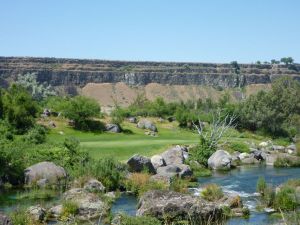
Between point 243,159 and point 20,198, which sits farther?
point 243,159

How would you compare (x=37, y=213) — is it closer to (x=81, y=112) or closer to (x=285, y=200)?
(x=285, y=200)

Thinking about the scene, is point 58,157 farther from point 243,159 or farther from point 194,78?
point 194,78

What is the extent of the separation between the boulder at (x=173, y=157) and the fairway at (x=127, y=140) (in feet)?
8.43

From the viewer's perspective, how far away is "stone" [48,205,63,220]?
2384 cm

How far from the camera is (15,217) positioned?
20.6 metres

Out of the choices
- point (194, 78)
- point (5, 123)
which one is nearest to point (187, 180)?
point (5, 123)

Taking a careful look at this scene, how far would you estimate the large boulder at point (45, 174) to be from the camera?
31828 mm

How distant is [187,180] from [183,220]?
42.2ft

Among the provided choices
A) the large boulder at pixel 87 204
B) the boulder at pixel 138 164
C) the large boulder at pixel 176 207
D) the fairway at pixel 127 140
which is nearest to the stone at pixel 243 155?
the fairway at pixel 127 140

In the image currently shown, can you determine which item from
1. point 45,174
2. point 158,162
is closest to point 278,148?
point 158,162

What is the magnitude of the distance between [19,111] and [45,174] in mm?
20054

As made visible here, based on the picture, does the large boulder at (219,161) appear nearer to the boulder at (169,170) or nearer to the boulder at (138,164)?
the boulder at (169,170)

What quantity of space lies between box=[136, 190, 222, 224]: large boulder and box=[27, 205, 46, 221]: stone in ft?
14.3

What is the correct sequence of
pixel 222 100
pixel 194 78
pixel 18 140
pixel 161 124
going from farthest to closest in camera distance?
pixel 194 78 < pixel 222 100 < pixel 161 124 < pixel 18 140
